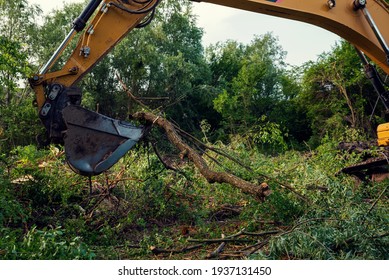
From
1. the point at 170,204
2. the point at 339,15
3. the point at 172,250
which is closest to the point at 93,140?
the point at 172,250

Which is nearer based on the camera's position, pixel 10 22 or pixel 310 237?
pixel 310 237

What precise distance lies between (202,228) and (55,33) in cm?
1691

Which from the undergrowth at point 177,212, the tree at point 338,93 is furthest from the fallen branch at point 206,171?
the tree at point 338,93

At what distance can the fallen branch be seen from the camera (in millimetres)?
4344

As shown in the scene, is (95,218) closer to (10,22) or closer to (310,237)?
(310,237)

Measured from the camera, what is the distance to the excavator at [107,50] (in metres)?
4.33

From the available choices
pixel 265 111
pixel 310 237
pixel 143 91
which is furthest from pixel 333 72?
pixel 310 237

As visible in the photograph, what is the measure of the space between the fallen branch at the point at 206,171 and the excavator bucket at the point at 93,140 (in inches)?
34.3

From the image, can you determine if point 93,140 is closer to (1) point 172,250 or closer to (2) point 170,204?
(1) point 172,250

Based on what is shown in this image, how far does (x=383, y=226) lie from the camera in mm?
4297

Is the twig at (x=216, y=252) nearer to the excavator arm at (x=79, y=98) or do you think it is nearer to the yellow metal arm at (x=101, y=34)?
the excavator arm at (x=79, y=98)

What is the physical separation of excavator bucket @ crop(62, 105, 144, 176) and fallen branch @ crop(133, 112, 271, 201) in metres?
0.87

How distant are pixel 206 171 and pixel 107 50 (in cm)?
149

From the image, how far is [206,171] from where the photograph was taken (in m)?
4.99
